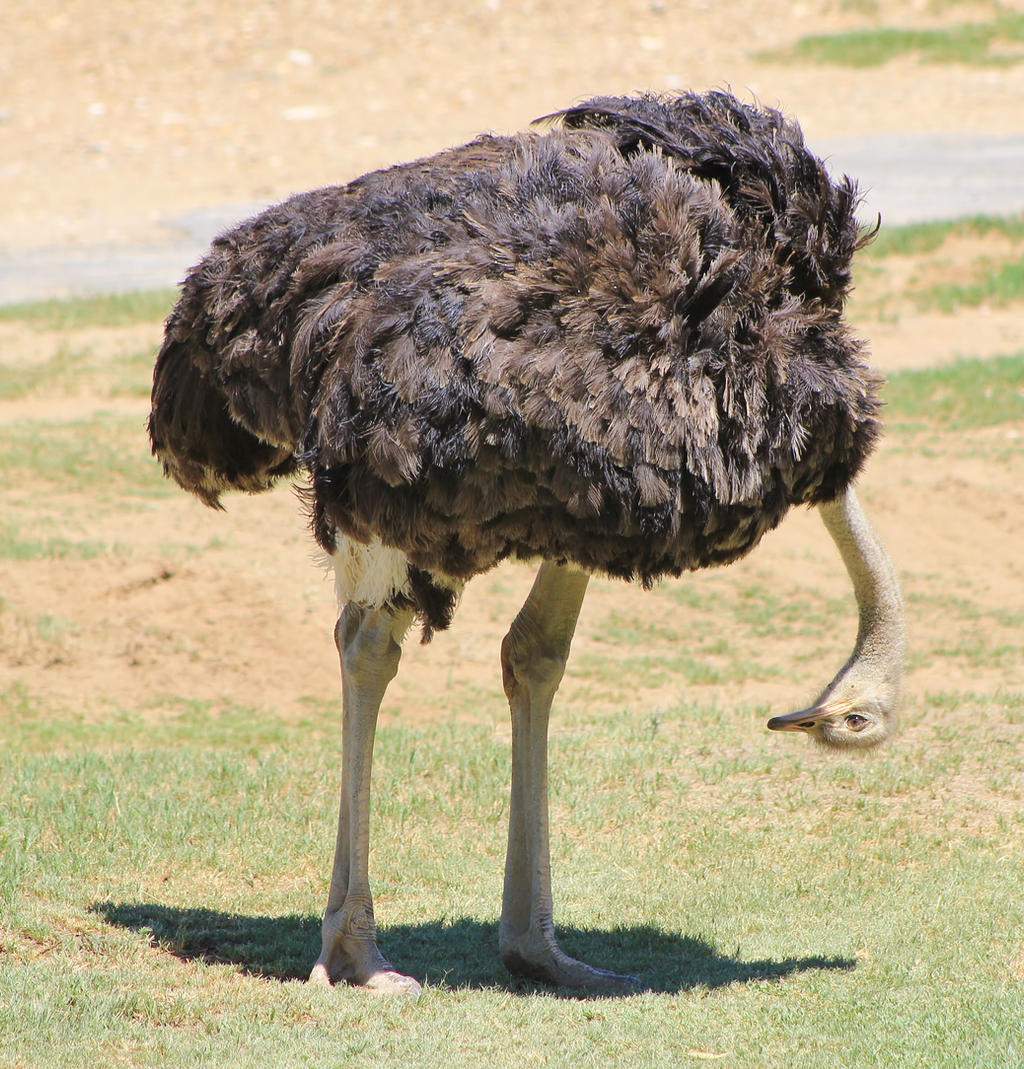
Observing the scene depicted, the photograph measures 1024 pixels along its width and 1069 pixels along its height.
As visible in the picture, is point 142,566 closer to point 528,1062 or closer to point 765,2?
point 528,1062

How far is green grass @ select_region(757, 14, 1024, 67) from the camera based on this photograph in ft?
69.4

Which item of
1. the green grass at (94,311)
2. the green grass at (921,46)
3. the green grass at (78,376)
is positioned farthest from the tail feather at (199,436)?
the green grass at (921,46)

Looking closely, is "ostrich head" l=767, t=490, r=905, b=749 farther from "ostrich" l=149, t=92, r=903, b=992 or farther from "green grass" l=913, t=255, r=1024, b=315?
"green grass" l=913, t=255, r=1024, b=315

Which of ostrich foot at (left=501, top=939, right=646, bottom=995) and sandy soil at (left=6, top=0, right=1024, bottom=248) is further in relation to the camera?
sandy soil at (left=6, top=0, right=1024, bottom=248)

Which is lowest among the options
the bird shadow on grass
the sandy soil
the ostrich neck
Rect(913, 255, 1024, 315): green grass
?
the bird shadow on grass

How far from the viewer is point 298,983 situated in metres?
4.20

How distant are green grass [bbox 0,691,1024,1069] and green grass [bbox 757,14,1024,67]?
16.7 m

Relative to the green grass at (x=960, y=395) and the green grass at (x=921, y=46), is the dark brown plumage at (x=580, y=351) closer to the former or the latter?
the green grass at (x=960, y=395)

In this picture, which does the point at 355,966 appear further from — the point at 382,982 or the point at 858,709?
the point at 858,709

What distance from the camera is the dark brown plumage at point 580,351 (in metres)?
3.68

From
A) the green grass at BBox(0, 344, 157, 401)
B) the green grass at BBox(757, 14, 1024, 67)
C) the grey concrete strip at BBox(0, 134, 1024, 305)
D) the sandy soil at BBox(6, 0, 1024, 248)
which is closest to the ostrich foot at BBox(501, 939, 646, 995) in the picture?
the green grass at BBox(0, 344, 157, 401)

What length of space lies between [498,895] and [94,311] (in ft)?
28.8

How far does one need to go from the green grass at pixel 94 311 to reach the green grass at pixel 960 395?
554 cm

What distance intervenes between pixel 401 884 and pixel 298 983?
91 cm
